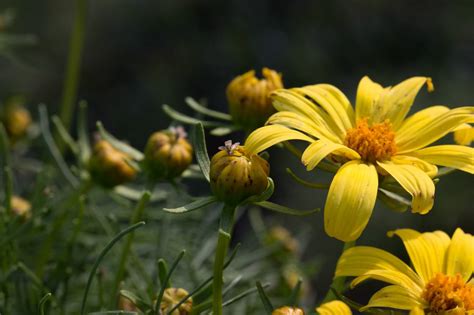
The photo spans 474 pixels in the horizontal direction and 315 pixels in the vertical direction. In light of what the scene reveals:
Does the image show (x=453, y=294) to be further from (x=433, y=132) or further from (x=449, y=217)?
(x=449, y=217)

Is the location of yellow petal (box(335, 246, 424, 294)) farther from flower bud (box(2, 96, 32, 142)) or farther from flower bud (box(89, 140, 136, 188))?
flower bud (box(2, 96, 32, 142))

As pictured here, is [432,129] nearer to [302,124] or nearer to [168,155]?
[302,124]

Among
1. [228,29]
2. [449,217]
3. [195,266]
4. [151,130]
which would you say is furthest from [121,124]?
[195,266]

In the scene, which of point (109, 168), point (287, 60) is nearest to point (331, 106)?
point (109, 168)

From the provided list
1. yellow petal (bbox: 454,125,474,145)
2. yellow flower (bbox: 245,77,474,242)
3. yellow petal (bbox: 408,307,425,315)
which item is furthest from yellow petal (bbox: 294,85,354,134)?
yellow petal (bbox: 408,307,425,315)

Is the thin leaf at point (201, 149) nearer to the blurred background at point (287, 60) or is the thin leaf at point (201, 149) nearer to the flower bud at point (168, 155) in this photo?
the flower bud at point (168, 155)
